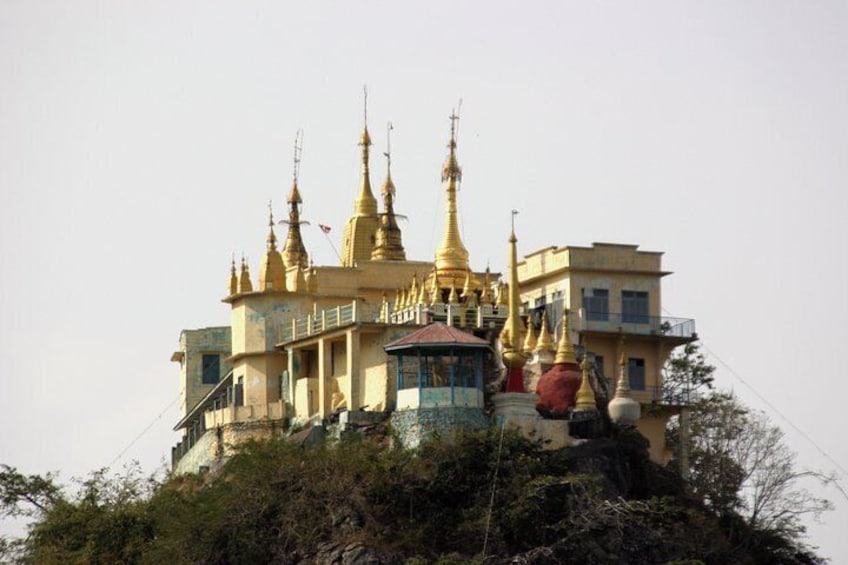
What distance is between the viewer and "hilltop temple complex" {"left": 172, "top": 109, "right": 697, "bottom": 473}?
9156 centimetres

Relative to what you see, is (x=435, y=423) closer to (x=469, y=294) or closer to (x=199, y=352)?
(x=469, y=294)

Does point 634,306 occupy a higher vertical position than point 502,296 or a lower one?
lower

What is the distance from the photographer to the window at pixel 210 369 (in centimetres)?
10950

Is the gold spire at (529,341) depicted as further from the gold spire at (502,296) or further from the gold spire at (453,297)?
the gold spire at (453,297)

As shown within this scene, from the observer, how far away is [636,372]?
10000cm

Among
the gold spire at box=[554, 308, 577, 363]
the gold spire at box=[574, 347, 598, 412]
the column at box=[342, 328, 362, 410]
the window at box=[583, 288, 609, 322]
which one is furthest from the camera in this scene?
the window at box=[583, 288, 609, 322]

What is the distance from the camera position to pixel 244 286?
10100 centimetres

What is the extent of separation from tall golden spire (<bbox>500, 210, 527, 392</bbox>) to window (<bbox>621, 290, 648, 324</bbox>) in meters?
5.31

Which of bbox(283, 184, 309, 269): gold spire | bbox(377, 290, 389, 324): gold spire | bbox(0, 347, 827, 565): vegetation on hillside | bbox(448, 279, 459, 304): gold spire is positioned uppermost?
bbox(283, 184, 309, 269): gold spire

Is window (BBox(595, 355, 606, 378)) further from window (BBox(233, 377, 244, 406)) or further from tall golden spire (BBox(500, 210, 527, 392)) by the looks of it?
window (BBox(233, 377, 244, 406))

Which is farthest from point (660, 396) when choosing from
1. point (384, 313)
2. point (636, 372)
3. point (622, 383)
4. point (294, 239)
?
point (294, 239)

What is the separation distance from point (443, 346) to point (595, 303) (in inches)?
396

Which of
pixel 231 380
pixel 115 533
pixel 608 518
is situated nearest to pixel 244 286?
pixel 231 380

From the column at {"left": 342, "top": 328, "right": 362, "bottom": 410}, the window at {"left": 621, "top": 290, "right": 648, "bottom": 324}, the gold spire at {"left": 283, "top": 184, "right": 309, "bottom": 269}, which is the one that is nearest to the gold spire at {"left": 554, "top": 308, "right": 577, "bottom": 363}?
the column at {"left": 342, "top": 328, "right": 362, "bottom": 410}
